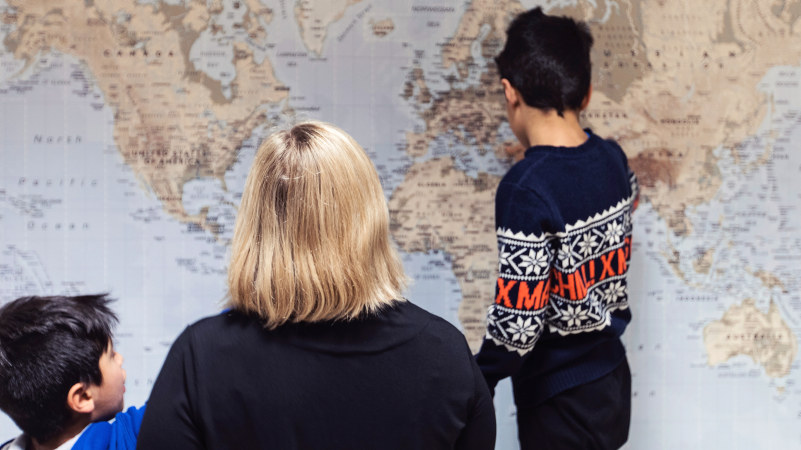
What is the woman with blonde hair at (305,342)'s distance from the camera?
833mm

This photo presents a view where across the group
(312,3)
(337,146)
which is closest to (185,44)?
(312,3)

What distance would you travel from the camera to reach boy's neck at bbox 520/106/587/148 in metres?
1.29

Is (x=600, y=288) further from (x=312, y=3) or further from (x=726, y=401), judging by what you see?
(x=312, y=3)

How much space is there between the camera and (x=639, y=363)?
5.60 feet

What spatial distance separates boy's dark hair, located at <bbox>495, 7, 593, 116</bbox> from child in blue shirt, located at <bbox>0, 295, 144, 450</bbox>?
94 centimetres

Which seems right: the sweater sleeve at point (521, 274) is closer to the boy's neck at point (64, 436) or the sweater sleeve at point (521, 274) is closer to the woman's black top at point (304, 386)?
the woman's black top at point (304, 386)

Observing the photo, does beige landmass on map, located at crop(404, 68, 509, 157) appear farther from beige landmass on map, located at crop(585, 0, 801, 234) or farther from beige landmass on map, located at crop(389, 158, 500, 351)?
beige landmass on map, located at crop(585, 0, 801, 234)

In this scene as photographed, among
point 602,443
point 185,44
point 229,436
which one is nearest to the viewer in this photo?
point 229,436

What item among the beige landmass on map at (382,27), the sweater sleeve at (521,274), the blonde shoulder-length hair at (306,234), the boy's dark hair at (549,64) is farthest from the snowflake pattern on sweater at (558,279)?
the beige landmass on map at (382,27)

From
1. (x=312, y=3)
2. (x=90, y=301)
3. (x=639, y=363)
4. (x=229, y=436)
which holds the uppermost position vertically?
(x=312, y=3)

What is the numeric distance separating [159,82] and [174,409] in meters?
1.00

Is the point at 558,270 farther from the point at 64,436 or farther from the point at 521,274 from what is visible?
the point at 64,436

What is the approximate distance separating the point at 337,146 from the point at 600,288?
0.71 metres

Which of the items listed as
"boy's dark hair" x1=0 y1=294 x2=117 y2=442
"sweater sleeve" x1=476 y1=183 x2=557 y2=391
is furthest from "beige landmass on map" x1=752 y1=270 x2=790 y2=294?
"boy's dark hair" x1=0 y1=294 x2=117 y2=442
